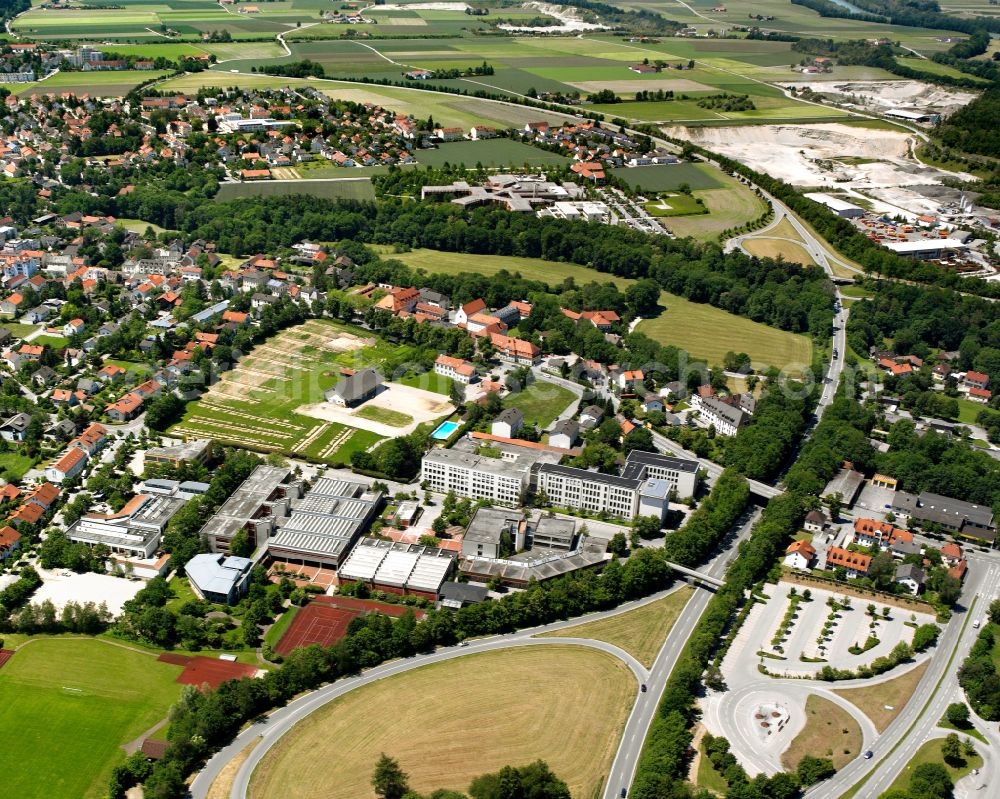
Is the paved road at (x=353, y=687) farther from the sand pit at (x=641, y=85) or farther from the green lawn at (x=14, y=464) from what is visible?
the sand pit at (x=641, y=85)

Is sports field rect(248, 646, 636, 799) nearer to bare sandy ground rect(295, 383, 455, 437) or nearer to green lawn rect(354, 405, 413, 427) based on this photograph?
bare sandy ground rect(295, 383, 455, 437)

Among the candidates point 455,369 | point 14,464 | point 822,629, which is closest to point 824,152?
point 455,369

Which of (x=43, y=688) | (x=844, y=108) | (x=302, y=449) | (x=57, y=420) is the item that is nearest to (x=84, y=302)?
(x=57, y=420)

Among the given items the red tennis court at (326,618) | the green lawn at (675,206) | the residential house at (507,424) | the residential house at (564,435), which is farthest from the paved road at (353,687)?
the green lawn at (675,206)

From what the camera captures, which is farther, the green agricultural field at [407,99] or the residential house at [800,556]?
the green agricultural field at [407,99]

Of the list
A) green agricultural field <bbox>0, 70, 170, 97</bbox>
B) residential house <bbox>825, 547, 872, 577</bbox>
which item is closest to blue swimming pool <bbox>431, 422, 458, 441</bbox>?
residential house <bbox>825, 547, 872, 577</bbox>
